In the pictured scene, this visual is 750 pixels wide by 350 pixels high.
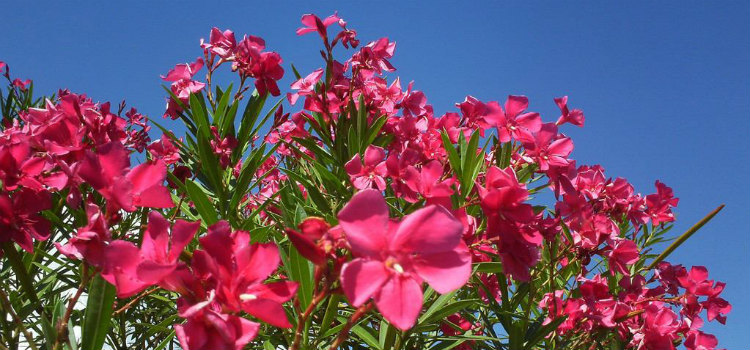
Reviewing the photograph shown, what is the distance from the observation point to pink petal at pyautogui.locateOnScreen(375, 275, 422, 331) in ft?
1.79

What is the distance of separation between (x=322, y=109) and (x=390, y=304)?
51.6 inches

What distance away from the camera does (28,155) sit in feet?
3.09

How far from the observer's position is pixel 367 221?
22.1 inches

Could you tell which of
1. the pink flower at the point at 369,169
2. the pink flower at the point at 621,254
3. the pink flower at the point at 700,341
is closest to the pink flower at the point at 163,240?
the pink flower at the point at 369,169

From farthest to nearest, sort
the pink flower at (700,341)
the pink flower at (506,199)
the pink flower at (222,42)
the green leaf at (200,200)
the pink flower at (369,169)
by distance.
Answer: the pink flower at (700,341)
the pink flower at (222,42)
the pink flower at (369,169)
the green leaf at (200,200)
the pink flower at (506,199)

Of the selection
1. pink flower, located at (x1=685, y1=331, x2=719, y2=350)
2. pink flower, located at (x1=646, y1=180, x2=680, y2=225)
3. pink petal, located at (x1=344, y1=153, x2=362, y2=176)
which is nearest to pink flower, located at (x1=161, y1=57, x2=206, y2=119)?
pink petal, located at (x1=344, y1=153, x2=362, y2=176)

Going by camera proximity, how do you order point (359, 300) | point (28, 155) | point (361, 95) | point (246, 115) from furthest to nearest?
point (246, 115), point (361, 95), point (28, 155), point (359, 300)

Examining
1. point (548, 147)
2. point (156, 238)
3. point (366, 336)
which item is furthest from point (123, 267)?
point (548, 147)

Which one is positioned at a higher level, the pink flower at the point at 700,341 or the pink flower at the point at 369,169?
the pink flower at the point at 369,169

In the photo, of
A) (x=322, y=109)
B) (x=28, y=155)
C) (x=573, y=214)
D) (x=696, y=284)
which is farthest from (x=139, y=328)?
(x=696, y=284)

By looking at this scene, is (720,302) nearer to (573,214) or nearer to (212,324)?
(573,214)

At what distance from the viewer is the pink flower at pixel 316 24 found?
172 cm

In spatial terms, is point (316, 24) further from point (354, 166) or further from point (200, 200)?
point (200, 200)

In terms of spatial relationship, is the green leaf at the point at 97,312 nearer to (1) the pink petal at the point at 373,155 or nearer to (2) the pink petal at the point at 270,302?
(2) the pink petal at the point at 270,302
